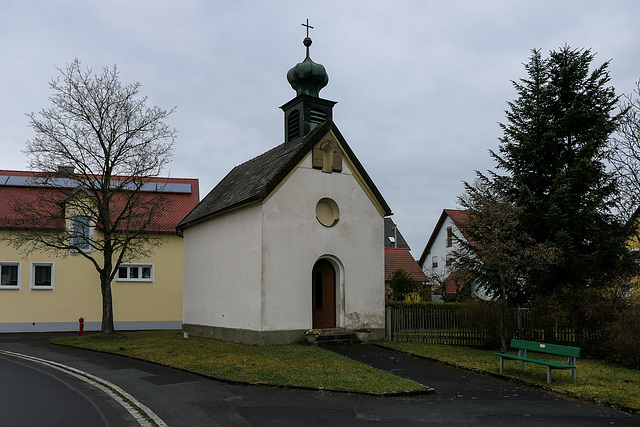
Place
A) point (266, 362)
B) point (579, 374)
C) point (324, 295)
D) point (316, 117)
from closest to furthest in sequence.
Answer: point (579, 374) < point (266, 362) < point (324, 295) < point (316, 117)

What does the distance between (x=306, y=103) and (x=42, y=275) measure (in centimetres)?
1757

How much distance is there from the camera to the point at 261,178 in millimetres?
20234

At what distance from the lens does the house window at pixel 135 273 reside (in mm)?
30359

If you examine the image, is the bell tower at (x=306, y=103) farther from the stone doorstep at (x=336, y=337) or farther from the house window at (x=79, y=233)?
the house window at (x=79, y=233)

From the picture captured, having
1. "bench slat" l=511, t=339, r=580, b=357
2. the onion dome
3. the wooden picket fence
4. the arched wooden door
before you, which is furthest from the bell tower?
"bench slat" l=511, t=339, r=580, b=357

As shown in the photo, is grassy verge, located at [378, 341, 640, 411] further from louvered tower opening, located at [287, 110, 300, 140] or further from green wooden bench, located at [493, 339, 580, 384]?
louvered tower opening, located at [287, 110, 300, 140]

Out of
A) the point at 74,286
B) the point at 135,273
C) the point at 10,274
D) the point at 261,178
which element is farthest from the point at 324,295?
the point at 10,274

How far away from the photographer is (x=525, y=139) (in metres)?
21.2

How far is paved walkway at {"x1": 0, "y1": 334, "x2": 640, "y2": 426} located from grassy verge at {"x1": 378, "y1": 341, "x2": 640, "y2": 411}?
20.3 inches

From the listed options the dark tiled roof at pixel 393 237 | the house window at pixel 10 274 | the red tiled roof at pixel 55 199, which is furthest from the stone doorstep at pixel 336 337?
the dark tiled roof at pixel 393 237

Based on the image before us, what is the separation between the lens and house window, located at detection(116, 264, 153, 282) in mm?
30359

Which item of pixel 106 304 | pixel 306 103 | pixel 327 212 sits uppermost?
pixel 306 103

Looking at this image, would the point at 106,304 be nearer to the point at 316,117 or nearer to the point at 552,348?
the point at 316,117

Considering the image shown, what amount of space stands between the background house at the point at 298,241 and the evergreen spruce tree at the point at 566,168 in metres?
5.66
